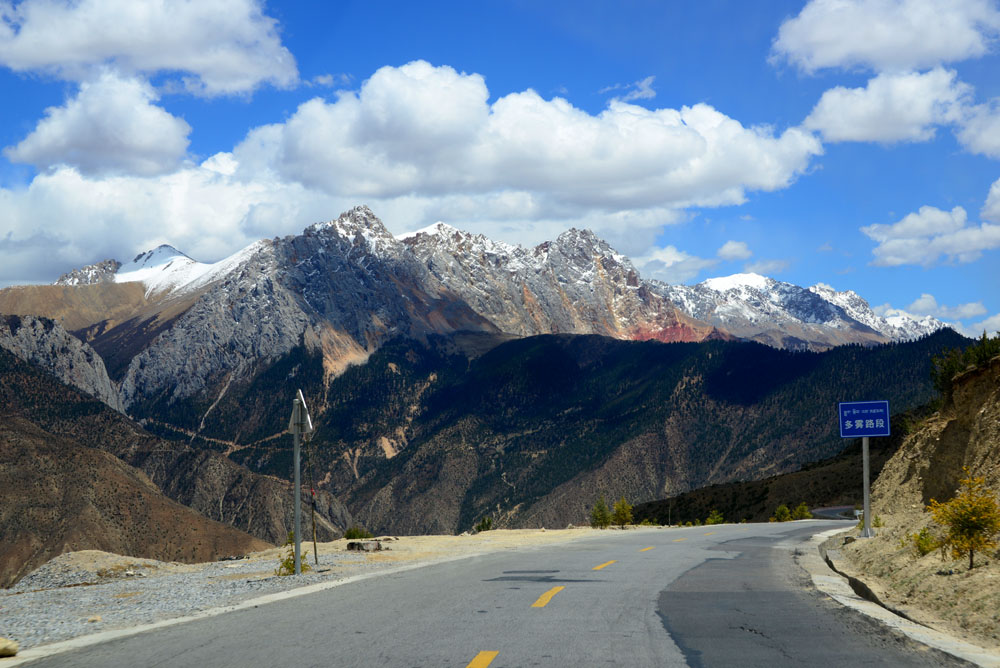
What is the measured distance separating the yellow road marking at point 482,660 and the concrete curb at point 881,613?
5.19 meters

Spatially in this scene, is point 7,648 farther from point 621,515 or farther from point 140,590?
point 621,515

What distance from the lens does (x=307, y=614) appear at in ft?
46.1

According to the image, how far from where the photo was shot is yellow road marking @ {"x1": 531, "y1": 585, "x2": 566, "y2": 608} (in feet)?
47.5

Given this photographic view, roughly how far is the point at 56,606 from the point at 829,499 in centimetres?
9234

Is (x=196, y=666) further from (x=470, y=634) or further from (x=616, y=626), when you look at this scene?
(x=616, y=626)

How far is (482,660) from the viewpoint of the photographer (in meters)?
10.2

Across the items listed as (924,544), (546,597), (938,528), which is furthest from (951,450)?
(546,597)

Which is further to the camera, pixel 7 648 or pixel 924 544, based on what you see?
pixel 924 544

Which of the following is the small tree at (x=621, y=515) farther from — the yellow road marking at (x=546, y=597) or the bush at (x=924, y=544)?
the yellow road marking at (x=546, y=597)

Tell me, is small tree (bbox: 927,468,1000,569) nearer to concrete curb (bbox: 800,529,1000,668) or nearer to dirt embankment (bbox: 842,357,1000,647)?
dirt embankment (bbox: 842,357,1000,647)

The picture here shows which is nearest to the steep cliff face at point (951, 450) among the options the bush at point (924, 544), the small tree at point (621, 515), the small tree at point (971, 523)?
the bush at point (924, 544)

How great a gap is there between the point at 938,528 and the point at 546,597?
1010 cm

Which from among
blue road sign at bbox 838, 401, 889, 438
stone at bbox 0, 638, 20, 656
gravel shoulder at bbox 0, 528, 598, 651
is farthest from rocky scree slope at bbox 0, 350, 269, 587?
stone at bbox 0, 638, 20, 656

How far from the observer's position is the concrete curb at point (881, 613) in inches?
420
